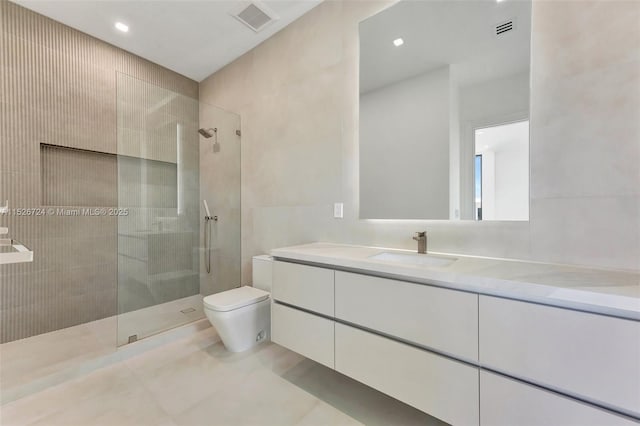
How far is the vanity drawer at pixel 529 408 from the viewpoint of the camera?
797mm

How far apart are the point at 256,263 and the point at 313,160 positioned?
3.46 feet

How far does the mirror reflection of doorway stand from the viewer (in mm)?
1341

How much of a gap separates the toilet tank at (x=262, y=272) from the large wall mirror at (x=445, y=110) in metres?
0.97

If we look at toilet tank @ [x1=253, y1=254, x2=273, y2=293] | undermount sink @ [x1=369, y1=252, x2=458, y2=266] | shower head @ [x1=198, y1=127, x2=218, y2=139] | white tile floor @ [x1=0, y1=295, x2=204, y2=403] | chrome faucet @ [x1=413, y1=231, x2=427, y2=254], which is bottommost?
white tile floor @ [x1=0, y1=295, x2=204, y2=403]

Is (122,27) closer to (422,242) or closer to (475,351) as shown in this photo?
(422,242)

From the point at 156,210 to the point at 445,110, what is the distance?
8.32ft

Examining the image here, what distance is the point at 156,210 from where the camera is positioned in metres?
2.46

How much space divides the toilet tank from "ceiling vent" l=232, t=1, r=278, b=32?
2080 millimetres

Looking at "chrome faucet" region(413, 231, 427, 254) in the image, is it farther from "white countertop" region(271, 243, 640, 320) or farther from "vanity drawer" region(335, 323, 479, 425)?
"vanity drawer" region(335, 323, 479, 425)

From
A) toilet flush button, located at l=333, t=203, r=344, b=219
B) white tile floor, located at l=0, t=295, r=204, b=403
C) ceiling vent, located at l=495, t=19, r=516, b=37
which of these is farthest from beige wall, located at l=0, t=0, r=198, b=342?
ceiling vent, located at l=495, t=19, r=516, b=37

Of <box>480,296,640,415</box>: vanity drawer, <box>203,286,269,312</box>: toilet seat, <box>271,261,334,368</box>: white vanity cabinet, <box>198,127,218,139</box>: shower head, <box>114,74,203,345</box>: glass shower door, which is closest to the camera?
<box>480,296,640,415</box>: vanity drawer

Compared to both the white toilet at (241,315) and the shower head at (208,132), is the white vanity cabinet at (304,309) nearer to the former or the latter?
the white toilet at (241,315)

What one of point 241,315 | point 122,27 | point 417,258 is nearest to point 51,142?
point 122,27

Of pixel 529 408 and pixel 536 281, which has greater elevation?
pixel 536 281
